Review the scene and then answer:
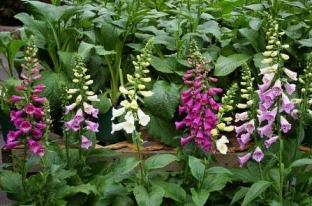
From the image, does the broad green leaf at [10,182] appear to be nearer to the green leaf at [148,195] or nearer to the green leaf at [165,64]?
the green leaf at [148,195]

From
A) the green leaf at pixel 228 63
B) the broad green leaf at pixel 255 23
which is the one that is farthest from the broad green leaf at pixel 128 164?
the broad green leaf at pixel 255 23

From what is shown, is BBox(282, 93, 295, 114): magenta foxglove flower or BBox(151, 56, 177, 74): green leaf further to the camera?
BBox(151, 56, 177, 74): green leaf

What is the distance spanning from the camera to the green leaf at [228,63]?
339cm

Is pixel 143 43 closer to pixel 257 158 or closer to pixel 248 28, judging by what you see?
pixel 248 28

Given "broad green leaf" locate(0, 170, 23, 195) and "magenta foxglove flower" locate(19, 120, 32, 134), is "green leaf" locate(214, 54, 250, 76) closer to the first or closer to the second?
"magenta foxglove flower" locate(19, 120, 32, 134)

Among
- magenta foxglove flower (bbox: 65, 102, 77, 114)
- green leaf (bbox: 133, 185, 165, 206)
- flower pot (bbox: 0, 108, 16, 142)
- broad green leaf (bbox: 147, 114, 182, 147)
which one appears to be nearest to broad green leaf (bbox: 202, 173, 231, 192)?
green leaf (bbox: 133, 185, 165, 206)

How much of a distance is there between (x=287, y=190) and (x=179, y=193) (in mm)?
551

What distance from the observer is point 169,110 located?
333cm

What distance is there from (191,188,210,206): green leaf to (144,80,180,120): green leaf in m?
0.57

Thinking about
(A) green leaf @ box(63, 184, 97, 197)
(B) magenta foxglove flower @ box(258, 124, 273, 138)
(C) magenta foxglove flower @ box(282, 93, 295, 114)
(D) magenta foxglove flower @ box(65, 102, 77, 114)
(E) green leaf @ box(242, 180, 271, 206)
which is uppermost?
(C) magenta foxglove flower @ box(282, 93, 295, 114)

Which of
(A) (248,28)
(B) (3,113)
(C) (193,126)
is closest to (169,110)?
(C) (193,126)

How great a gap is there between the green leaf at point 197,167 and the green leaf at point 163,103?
435mm

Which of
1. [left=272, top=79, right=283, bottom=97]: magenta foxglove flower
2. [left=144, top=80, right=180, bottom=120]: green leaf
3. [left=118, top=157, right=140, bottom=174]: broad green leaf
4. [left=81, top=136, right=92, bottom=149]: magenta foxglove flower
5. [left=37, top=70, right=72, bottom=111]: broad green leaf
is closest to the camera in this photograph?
[left=272, top=79, right=283, bottom=97]: magenta foxglove flower

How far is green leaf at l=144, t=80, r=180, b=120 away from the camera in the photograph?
3.33 metres
